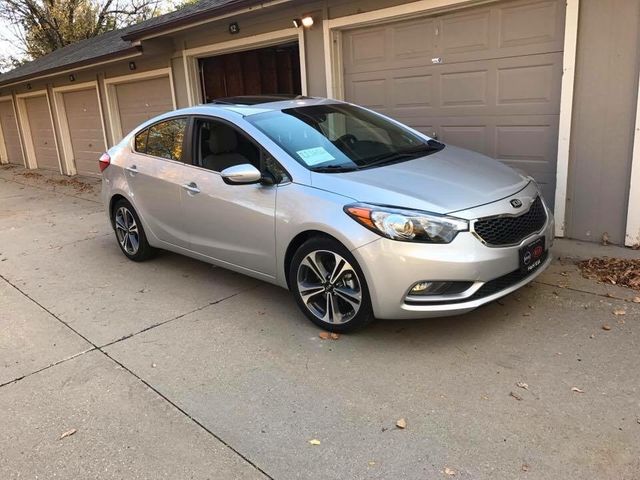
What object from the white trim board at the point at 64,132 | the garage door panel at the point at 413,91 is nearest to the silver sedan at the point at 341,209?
the garage door panel at the point at 413,91

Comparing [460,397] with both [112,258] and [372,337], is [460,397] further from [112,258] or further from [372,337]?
[112,258]

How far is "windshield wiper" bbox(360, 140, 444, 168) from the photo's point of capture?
409cm

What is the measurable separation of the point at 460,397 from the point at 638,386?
1.00 m

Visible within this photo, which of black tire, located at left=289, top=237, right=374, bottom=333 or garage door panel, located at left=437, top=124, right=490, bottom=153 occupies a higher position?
garage door panel, located at left=437, top=124, right=490, bottom=153

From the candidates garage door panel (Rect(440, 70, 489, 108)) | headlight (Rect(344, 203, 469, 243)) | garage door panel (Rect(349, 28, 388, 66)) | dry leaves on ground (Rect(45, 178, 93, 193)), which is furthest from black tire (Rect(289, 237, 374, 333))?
dry leaves on ground (Rect(45, 178, 93, 193))

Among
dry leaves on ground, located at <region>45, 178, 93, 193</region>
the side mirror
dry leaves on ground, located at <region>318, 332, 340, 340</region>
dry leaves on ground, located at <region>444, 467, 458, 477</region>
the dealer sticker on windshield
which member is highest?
the dealer sticker on windshield

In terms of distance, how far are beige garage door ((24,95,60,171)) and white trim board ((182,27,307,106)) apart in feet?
25.1

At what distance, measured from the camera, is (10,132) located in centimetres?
1912

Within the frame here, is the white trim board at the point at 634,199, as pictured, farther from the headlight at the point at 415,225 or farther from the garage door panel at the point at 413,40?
the headlight at the point at 415,225

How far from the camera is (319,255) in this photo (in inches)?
149

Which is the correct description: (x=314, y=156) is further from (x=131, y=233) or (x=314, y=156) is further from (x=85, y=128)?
(x=85, y=128)

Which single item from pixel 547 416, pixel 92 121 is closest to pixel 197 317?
pixel 547 416

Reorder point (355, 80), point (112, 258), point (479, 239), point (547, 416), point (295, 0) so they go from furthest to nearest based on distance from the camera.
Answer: point (355, 80)
point (295, 0)
point (112, 258)
point (479, 239)
point (547, 416)

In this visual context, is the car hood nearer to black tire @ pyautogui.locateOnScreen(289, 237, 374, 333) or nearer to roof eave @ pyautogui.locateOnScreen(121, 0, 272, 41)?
black tire @ pyautogui.locateOnScreen(289, 237, 374, 333)
